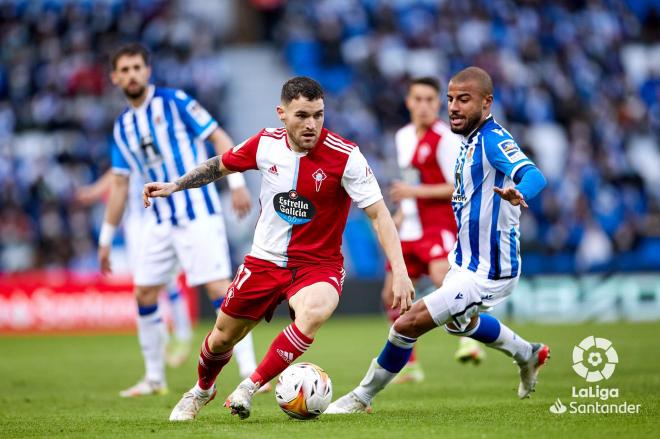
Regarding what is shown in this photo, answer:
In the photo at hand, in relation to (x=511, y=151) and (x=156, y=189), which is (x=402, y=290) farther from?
(x=156, y=189)

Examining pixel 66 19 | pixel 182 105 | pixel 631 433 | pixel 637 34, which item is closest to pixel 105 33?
pixel 66 19

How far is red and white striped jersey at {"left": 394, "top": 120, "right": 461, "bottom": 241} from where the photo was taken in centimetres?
962

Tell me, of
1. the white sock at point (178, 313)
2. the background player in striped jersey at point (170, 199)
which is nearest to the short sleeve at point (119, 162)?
the background player in striped jersey at point (170, 199)

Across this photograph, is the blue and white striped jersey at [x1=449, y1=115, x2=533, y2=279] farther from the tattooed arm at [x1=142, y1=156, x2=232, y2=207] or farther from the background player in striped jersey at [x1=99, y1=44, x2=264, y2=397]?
the background player in striped jersey at [x1=99, y1=44, x2=264, y2=397]

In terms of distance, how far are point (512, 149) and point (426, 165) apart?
2921mm

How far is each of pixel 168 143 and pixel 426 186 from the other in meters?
2.37

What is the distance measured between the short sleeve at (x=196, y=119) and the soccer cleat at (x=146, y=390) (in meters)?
2.25

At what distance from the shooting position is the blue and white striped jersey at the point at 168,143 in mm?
9312

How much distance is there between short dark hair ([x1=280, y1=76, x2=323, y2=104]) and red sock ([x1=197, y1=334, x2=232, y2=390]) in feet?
5.64

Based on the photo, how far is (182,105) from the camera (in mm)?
9375

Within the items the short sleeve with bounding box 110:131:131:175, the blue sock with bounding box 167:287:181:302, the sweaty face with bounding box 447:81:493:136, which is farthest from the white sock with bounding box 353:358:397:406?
the blue sock with bounding box 167:287:181:302

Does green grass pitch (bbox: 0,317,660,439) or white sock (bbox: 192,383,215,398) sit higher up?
white sock (bbox: 192,383,215,398)

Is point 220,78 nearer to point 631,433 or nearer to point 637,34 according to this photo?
point 637,34

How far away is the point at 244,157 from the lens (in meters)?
6.96
